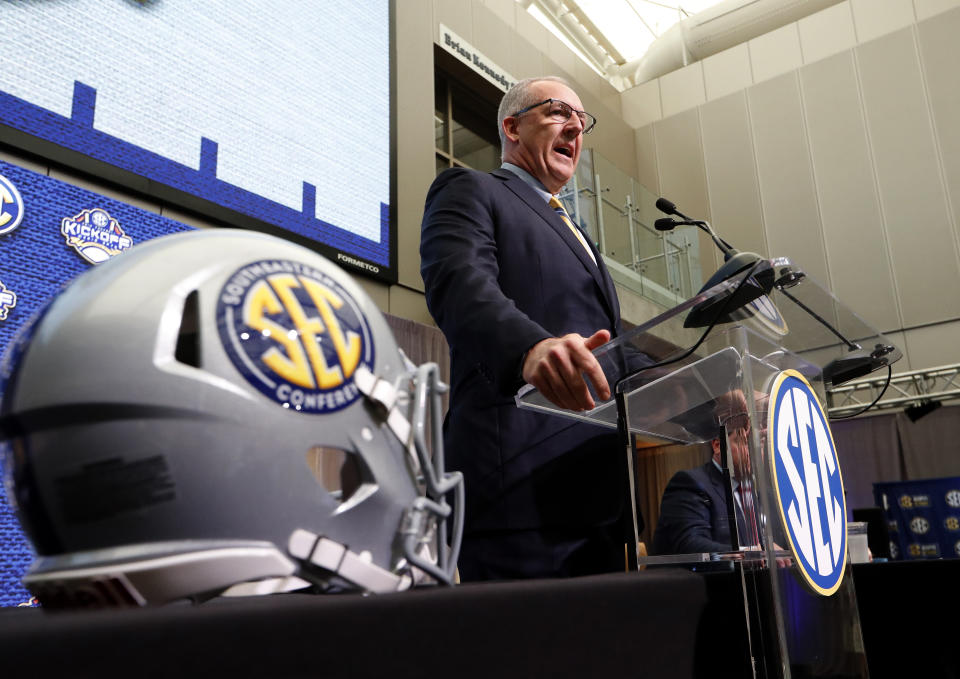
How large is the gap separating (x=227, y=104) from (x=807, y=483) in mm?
3076

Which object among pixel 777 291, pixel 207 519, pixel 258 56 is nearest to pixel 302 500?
pixel 207 519

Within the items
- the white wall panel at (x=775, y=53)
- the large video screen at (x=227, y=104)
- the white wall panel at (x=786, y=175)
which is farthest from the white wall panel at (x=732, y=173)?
the large video screen at (x=227, y=104)

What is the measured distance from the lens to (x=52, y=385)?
1.45ft

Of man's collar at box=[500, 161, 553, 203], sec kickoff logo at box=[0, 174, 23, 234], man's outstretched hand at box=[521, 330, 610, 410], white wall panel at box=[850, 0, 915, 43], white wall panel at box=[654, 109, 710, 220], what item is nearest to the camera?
man's outstretched hand at box=[521, 330, 610, 410]

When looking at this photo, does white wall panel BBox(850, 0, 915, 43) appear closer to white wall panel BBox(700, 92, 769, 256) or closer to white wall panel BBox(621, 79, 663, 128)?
white wall panel BBox(700, 92, 769, 256)

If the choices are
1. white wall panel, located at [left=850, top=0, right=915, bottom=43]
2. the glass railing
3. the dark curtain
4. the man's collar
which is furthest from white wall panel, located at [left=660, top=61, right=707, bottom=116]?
the man's collar

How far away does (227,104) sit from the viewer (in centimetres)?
321

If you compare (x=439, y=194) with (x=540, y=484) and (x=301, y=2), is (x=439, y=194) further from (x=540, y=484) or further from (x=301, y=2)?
(x=301, y=2)

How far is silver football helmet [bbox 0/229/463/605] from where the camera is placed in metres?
0.43

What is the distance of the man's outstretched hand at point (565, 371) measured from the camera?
0.67 metres

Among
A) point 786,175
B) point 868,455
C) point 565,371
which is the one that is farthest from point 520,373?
point 786,175

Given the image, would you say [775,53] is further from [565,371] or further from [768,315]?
[565,371]

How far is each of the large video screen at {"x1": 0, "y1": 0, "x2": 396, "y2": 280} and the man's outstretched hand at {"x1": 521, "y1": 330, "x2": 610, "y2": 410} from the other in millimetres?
2627

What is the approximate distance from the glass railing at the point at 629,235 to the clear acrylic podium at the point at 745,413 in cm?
402
